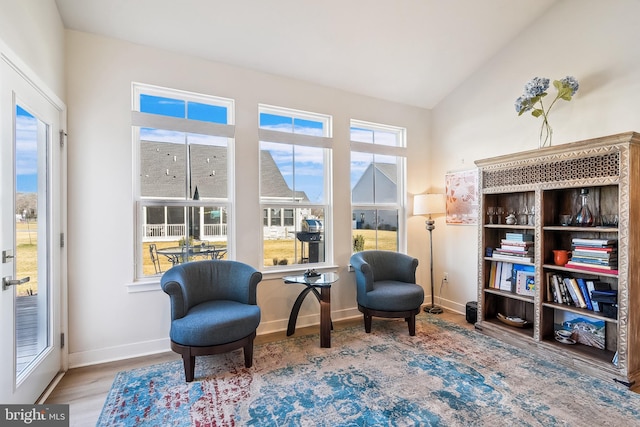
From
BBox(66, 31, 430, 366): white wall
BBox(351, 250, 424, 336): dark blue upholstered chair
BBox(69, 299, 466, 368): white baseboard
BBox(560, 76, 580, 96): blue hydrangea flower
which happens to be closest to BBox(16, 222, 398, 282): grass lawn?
BBox(66, 31, 430, 366): white wall

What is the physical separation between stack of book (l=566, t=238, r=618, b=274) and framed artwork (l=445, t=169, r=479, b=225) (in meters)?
1.17

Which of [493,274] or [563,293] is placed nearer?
[563,293]

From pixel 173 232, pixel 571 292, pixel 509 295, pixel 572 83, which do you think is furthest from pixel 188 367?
pixel 572 83

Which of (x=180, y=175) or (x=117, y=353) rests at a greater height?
(x=180, y=175)

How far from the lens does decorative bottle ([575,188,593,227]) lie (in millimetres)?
2718

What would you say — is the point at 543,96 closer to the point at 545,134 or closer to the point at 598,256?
the point at 545,134

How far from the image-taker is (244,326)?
2.42 m

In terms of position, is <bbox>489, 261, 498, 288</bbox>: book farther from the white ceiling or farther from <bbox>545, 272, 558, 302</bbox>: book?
the white ceiling

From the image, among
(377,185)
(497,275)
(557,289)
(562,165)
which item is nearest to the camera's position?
(562,165)

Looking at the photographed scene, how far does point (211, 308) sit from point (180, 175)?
1333mm

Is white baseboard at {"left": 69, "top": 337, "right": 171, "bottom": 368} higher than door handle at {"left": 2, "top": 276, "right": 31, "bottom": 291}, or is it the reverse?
door handle at {"left": 2, "top": 276, "right": 31, "bottom": 291}

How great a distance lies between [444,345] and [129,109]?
366 centimetres

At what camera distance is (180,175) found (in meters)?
3.05

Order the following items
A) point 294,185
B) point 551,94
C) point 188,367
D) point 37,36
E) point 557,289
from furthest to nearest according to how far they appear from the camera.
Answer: point 294,185 < point 551,94 < point 557,289 < point 188,367 < point 37,36
